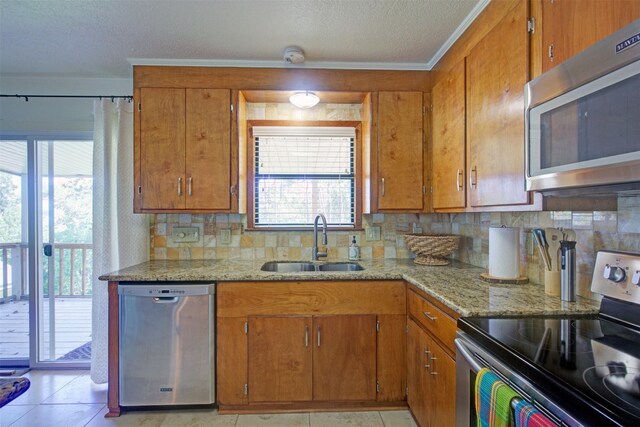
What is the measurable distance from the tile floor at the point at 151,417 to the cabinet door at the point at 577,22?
204cm

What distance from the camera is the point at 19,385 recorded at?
1.31 meters

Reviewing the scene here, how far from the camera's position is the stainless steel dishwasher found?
6.57 ft

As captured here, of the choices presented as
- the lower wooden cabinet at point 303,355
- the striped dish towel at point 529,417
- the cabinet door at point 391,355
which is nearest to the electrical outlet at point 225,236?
the lower wooden cabinet at point 303,355

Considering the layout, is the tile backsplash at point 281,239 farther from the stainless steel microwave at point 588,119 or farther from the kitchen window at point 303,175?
the stainless steel microwave at point 588,119

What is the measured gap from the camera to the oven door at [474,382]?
31.2 inches

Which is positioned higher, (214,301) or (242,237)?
(242,237)

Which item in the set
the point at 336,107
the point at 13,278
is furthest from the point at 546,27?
the point at 13,278

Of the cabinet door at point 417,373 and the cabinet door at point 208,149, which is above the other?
the cabinet door at point 208,149

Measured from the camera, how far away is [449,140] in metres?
2.11

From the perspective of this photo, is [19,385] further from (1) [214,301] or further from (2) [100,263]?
(2) [100,263]

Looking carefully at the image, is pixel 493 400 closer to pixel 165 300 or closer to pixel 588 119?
pixel 588 119

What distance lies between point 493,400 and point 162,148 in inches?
94.1

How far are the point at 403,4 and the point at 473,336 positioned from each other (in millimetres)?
1696

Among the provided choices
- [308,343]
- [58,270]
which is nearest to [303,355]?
[308,343]
